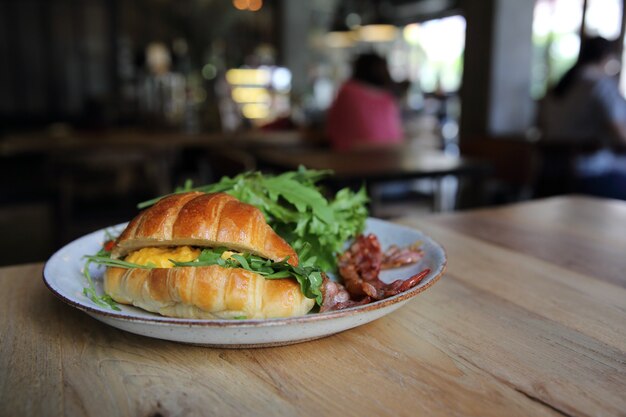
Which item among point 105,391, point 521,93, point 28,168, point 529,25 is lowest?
point 28,168

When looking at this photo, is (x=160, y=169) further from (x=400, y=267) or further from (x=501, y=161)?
(x=400, y=267)

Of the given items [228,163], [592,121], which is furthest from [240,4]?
[228,163]

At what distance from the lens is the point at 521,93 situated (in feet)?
17.0

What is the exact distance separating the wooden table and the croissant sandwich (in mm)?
70

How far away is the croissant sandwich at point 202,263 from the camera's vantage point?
2.25 feet

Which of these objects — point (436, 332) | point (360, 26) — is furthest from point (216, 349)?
point (360, 26)

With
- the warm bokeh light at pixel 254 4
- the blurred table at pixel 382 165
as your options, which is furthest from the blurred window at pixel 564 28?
the warm bokeh light at pixel 254 4

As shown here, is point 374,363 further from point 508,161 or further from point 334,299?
point 508,161

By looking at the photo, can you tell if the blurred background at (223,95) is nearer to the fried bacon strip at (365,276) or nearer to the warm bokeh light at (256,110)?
the warm bokeh light at (256,110)

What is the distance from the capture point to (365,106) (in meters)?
4.14

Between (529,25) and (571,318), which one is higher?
(529,25)

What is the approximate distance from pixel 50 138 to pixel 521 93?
4210 mm

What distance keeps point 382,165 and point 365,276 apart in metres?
1.98

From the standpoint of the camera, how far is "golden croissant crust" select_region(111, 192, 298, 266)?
2.44 ft
